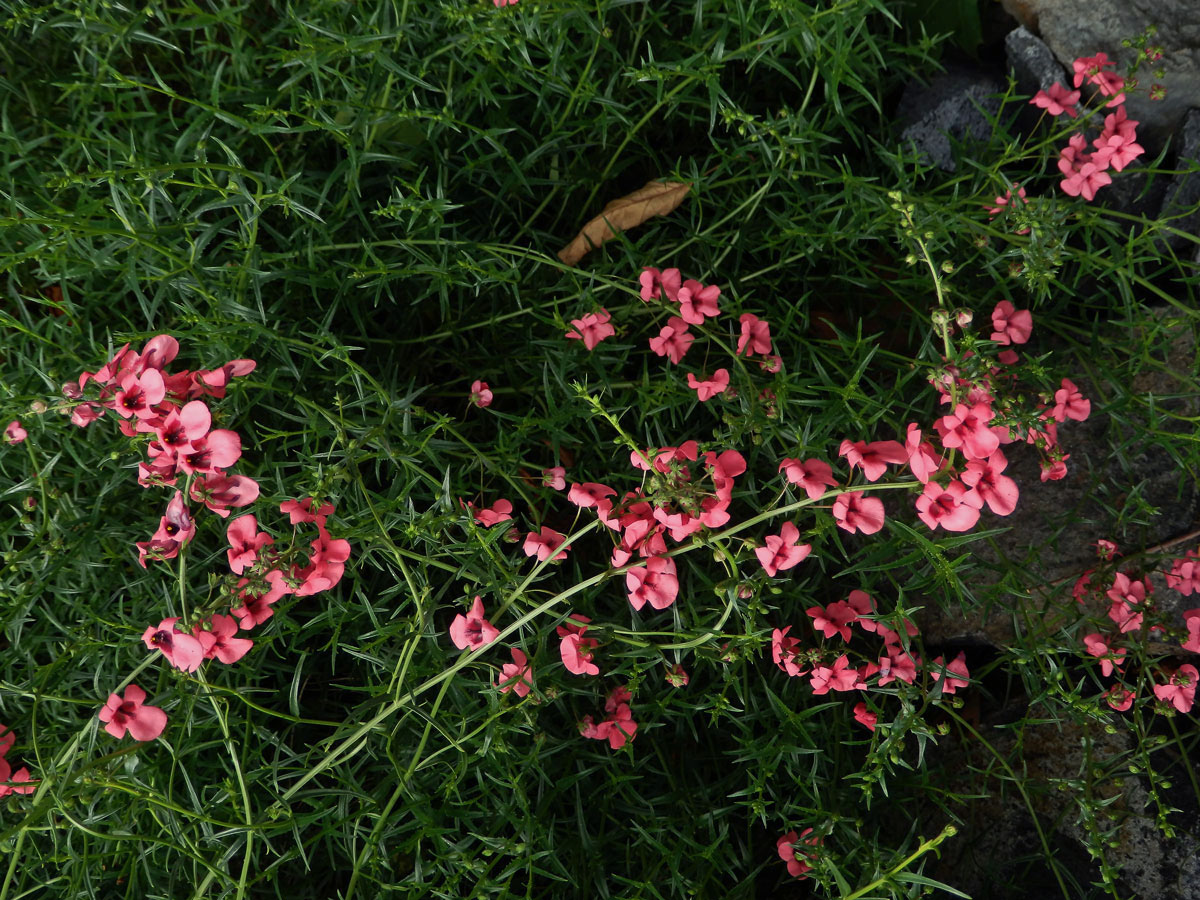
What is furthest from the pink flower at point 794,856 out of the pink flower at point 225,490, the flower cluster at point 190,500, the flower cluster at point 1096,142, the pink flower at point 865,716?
the flower cluster at point 1096,142

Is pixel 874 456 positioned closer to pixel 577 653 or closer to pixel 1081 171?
pixel 577 653

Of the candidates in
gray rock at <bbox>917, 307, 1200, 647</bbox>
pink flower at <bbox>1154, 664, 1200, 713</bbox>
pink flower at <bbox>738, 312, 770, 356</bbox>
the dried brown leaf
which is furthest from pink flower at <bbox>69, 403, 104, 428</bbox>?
pink flower at <bbox>1154, 664, 1200, 713</bbox>

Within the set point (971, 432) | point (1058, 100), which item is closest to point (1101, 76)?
point (1058, 100)

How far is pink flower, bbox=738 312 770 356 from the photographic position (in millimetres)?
2258

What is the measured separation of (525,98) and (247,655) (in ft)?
6.14

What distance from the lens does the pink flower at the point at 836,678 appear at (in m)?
2.10

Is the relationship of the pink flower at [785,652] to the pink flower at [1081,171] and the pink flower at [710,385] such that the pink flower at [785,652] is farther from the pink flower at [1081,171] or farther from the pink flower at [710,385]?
the pink flower at [1081,171]

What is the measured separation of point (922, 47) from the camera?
2611 mm

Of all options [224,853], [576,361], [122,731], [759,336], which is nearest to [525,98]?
[576,361]

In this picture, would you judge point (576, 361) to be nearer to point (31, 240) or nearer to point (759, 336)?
point (759, 336)

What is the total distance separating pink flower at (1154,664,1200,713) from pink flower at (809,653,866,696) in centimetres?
78

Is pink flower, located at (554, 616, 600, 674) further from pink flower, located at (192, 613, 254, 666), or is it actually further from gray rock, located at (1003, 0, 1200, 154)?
gray rock, located at (1003, 0, 1200, 154)

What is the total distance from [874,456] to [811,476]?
0.14m

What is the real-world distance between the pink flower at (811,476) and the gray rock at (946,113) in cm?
144
